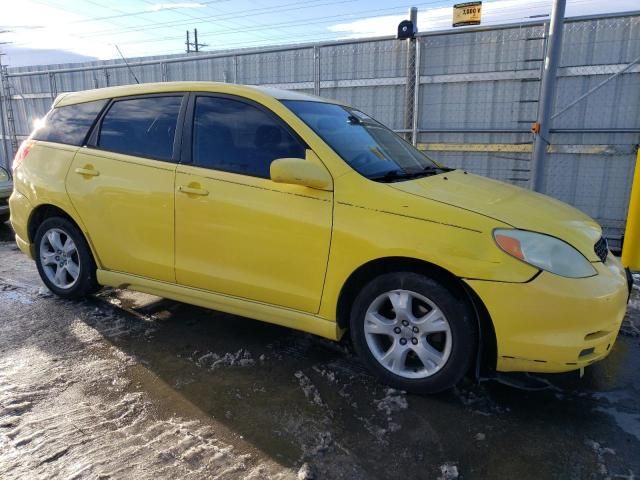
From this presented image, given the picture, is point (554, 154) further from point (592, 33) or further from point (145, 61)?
point (145, 61)

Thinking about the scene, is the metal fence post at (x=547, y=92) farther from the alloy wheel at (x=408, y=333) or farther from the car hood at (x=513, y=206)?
the alloy wheel at (x=408, y=333)

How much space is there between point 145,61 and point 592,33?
317 inches

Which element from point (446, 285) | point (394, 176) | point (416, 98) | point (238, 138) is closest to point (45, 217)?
point (238, 138)

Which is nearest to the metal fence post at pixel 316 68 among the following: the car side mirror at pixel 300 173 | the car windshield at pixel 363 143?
the car windshield at pixel 363 143

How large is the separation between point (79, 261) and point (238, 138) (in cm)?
188

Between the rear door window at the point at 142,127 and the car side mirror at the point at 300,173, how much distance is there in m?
1.04

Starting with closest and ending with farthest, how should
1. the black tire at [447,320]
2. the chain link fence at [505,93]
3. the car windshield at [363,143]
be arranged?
1. the black tire at [447,320]
2. the car windshield at [363,143]
3. the chain link fence at [505,93]

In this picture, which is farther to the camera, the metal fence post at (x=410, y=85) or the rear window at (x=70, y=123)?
the metal fence post at (x=410, y=85)

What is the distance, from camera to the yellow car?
8.51ft

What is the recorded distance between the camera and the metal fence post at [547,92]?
5449 mm

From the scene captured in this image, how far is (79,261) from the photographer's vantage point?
4121mm

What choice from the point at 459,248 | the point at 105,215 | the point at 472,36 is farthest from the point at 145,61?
the point at 459,248

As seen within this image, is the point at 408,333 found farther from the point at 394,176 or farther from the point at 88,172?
the point at 88,172

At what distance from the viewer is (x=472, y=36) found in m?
6.96
